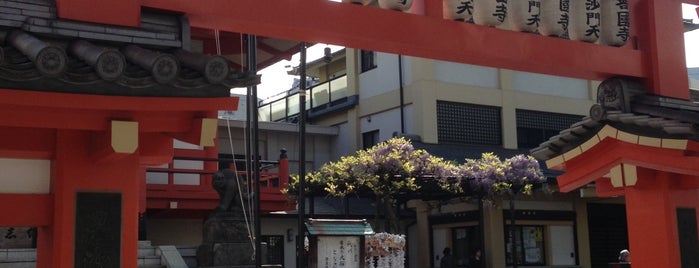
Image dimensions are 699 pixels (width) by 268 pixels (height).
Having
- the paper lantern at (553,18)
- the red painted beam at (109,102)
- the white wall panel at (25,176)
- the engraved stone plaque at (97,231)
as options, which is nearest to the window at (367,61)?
the paper lantern at (553,18)

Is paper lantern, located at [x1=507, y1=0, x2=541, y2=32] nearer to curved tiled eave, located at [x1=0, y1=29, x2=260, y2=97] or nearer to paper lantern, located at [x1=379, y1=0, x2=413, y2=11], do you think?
paper lantern, located at [x1=379, y1=0, x2=413, y2=11]

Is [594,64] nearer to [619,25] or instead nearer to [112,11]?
[619,25]

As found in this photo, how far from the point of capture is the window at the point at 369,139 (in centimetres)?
2694

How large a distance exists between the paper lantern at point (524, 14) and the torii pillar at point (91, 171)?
429cm

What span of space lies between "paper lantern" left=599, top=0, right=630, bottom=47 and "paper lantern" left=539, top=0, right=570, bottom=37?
67 cm

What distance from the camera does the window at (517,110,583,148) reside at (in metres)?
26.7

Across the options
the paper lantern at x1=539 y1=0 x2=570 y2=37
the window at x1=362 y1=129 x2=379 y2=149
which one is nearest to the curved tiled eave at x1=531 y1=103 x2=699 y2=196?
the paper lantern at x1=539 y1=0 x2=570 y2=37

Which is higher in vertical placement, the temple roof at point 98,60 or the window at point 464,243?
the temple roof at point 98,60

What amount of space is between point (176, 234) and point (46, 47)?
1593cm

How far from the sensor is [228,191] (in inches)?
507

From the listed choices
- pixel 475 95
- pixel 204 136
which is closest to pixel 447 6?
pixel 204 136

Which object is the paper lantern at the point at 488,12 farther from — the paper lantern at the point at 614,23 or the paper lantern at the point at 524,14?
the paper lantern at the point at 614,23

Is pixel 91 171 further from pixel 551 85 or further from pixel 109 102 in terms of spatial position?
pixel 551 85

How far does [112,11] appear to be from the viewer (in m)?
6.79
